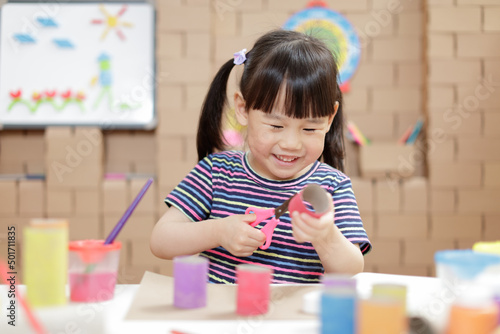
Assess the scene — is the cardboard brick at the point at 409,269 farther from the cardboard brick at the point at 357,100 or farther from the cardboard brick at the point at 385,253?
the cardboard brick at the point at 357,100

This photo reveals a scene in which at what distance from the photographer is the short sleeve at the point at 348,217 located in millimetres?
1029

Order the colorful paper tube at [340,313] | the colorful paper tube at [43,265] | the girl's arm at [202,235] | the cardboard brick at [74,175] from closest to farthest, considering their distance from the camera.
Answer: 1. the colorful paper tube at [340,313]
2. the colorful paper tube at [43,265]
3. the girl's arm at [202,235]
4. the cardboard brick at [74,175]

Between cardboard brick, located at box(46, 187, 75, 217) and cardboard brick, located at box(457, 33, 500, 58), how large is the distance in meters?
1.79

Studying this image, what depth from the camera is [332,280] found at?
66 cm

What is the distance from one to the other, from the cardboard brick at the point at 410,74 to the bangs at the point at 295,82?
154 centimetres

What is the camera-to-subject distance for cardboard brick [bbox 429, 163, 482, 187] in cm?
237

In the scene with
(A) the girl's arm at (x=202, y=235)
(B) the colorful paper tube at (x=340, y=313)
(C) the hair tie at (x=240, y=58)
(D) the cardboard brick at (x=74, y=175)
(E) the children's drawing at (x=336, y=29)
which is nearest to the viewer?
(B) the colorful paper tube at (x=340, y=313)

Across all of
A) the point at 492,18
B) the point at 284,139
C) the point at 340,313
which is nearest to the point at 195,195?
the point at 284,139

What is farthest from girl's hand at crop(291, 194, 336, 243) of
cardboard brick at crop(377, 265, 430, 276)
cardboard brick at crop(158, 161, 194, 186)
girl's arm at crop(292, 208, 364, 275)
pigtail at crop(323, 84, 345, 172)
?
cardboard brick at crop(377, 265, 430, 276)

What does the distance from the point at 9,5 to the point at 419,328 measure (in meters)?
2.40

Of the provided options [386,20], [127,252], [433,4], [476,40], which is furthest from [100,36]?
[476,40]

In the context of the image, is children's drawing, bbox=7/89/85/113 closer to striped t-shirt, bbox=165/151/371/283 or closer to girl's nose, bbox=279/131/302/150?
striped t-shirt, bbox=165/151/371/283

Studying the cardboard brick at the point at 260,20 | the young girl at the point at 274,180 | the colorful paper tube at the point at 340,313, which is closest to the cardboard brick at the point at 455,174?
the cardboard brick at the point at 260,20

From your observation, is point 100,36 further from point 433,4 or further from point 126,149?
point 433,4
